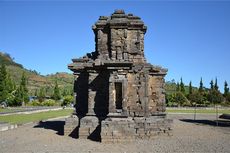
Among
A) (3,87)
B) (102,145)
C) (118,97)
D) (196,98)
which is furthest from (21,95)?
(102,145)

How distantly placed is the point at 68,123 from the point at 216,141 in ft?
27.8

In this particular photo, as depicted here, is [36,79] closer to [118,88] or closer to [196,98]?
[196,98]

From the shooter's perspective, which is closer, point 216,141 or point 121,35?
point 216,141

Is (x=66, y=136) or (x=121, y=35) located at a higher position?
(x=121, y=35)

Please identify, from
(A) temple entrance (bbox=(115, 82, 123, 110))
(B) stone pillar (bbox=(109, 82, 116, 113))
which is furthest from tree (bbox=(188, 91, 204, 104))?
(B) stone pillar (bbox=(109, 82, 116, 113))

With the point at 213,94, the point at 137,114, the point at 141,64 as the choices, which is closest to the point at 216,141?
the point at 137,114

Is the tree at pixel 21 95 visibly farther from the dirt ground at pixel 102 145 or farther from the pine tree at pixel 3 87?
the dirt ground at pixel 102 145

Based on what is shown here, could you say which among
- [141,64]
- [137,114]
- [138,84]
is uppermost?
[141,64]

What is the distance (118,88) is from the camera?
15.9 m

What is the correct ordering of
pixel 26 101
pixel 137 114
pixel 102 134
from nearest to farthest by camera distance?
pixel 102 134, pixel 137 114, pixel 26 101

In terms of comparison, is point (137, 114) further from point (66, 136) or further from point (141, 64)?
point (66, 136)

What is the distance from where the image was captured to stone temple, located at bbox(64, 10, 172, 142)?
596 inches

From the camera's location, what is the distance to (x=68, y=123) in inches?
642

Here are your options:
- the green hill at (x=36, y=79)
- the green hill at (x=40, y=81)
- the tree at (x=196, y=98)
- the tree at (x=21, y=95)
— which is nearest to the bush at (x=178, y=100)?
the tree at (x=196, y=98)
